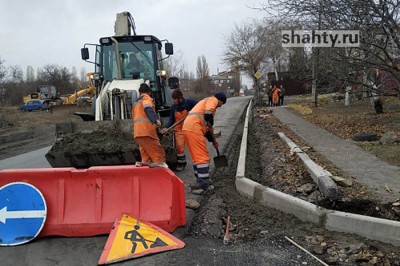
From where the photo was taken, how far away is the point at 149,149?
7.19m

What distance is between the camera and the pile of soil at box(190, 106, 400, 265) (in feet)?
13.5

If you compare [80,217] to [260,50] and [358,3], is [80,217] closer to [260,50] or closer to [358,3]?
[358,3]

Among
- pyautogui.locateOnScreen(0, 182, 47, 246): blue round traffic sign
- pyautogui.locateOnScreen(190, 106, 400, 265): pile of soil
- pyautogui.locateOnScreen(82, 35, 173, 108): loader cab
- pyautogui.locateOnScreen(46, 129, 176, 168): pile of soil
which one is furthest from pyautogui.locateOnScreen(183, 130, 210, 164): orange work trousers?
pyautogui.locateOnScreen(82, 35, 173, 108): loader cab

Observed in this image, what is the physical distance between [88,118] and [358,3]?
7235 millimetres

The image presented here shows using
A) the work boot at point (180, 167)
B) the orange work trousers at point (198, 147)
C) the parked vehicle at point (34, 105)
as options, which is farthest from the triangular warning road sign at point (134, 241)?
the parked vehicle at point (34, 105)

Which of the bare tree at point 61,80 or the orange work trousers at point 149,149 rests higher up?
the bare tree at point 61,80

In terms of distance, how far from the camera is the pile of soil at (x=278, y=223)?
13.5 ft

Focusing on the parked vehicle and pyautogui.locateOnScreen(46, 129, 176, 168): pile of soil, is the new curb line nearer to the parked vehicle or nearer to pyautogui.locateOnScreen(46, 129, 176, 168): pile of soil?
pyautogui.locateOnScreen(46, 129, 176, 168): pile of soil

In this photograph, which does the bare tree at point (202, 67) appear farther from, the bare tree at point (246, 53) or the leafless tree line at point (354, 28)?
the leafless tree line at point (354, 28)

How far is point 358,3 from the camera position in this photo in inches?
393

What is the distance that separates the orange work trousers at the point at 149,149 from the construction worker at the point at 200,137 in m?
0.67

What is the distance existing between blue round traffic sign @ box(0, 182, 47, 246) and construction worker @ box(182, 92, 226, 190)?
2.60 m

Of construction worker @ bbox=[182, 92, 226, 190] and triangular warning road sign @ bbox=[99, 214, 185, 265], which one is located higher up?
construction worker @ bbox=[182, 92, 226, 190]

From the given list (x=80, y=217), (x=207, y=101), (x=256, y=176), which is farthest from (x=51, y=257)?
(x=256, y=176)
